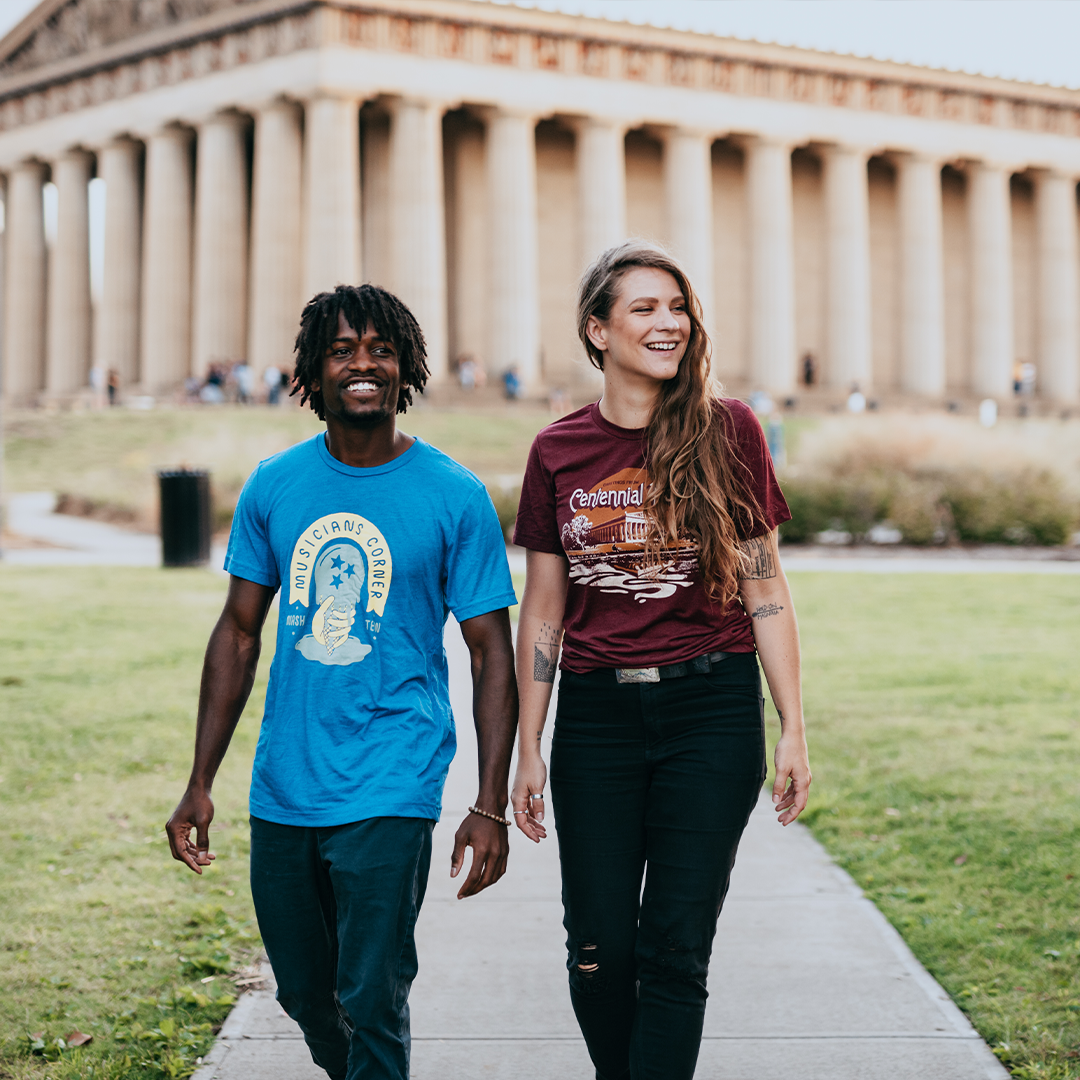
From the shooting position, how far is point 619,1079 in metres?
3.51

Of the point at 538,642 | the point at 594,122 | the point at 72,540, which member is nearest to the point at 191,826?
the point at 538,642

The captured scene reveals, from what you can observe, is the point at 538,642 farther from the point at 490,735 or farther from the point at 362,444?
the point at 362,444

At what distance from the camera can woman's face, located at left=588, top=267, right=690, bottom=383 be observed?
11.6 feet

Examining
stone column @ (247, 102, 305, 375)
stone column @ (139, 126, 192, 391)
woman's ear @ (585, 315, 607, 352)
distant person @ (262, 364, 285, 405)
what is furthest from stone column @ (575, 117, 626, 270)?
woman's ear @ (585, 315, 607, 352)

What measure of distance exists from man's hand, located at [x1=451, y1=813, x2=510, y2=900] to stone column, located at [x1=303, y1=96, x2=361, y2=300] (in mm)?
43665

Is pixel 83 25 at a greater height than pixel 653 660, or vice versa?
pixel 83 25

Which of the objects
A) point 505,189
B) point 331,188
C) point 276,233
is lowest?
point 276,233

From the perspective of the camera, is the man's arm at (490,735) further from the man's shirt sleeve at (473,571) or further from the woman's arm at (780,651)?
the woman's arm at (780,651)

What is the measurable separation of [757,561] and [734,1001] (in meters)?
1.82

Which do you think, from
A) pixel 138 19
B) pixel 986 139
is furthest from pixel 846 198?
pixel 138 19

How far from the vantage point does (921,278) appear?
174ft

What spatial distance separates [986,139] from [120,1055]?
2230 inches

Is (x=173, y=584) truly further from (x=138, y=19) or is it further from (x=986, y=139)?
(x=986, y=139)

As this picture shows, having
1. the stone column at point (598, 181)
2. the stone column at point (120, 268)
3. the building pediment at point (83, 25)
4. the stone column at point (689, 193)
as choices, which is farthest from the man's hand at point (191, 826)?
the stone column at point (120, 268)
